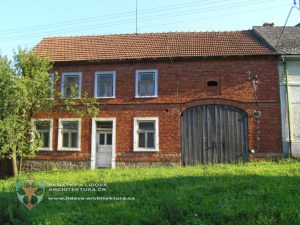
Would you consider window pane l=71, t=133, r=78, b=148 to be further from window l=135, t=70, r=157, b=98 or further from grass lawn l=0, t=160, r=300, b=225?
grass lawn l=0, t=160, r=300, b=225

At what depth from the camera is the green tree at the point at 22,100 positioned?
1262 cm

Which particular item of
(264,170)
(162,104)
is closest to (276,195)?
(264,170)

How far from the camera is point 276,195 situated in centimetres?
739

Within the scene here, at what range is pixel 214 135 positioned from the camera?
15070 mm

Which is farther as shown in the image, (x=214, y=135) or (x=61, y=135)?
(x=61, y=135)

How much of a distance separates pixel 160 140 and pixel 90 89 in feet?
15.9

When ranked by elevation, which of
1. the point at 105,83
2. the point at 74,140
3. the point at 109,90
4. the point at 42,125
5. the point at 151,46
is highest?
the point at 151,46

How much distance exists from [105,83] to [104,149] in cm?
367

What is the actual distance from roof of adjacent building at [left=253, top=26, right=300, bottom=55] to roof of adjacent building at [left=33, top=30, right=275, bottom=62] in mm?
517

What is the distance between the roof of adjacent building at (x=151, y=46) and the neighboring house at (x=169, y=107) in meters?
0.06

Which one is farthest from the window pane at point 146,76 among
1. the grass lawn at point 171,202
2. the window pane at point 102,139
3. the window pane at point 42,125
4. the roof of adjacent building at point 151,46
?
the grass lawn at point 171,202

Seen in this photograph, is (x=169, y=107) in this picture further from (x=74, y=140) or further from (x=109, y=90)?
(x=74, y=140)

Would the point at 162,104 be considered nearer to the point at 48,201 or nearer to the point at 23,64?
the point at 23,64

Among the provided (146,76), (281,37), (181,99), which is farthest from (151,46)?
(281,37)
